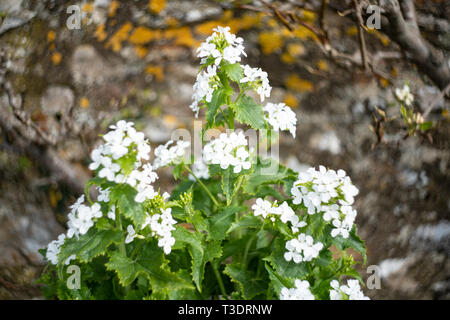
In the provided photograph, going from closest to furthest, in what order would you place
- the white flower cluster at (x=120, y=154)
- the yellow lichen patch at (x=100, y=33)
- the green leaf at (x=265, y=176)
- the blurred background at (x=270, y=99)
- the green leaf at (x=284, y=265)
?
the white flower cluster at (x=120, y=154) → the green leaf at (x=284, y=265) → the green leaf at (x=265, y=176) → the blurred background at (x=270, y=99) → the yellow lichen patch at (x=100, y=33)

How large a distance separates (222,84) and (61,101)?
2.53ft

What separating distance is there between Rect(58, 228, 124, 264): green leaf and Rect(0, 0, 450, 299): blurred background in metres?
0.63

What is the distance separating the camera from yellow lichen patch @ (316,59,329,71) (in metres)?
1.52

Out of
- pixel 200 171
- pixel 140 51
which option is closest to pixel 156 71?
pixel 140 51

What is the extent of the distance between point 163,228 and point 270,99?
88 centimetres

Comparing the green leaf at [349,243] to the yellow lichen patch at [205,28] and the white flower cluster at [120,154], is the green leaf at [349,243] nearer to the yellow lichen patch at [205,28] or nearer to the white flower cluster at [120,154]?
the white flower cluster at [120,154]

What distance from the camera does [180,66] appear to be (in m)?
1.56

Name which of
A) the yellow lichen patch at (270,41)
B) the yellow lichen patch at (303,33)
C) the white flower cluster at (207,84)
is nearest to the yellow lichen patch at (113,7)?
the yellow lichen patch at (270,41)

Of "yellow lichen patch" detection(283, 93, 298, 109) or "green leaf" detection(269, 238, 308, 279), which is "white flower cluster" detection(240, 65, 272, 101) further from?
"yellow lichen patch" detection(283, 93, 298, 109)

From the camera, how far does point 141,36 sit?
60.6 inches

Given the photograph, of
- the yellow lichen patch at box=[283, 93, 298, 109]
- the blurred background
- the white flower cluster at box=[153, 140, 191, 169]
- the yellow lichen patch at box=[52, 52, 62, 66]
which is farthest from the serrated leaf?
the yellow lichen patch at box=[52, 52, 62, 66]

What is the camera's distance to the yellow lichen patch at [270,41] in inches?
60.7
